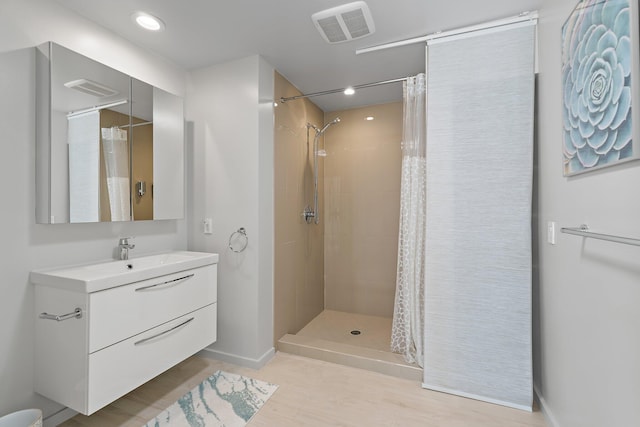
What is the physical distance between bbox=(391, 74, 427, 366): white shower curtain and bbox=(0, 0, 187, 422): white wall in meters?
2.20

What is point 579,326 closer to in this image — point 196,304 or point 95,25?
point 196,304

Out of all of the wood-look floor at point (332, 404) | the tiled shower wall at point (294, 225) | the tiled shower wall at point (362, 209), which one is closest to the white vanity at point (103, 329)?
the wood-look floor at point (332, 404)

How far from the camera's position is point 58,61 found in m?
1.67

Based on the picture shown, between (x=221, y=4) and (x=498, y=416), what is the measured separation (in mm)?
2944

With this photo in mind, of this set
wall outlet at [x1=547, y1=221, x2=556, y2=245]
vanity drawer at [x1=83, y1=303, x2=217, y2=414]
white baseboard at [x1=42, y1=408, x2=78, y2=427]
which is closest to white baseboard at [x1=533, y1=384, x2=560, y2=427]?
wall outlet at [x1=547, y1=221, x2=556, y2=245]

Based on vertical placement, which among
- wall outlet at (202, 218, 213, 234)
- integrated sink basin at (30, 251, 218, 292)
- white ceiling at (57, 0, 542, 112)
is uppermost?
white ceiling at (57, 0, 542, 112)

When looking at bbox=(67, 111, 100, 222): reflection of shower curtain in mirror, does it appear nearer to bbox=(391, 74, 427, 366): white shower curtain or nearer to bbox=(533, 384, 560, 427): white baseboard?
bbox=(391, 74, 427, 366): white shower curtain

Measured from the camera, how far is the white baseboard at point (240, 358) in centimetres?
234

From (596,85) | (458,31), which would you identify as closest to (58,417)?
(596,85)

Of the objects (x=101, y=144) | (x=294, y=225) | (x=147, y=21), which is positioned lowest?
(x=294, y=225)

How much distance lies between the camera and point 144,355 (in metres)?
1.73

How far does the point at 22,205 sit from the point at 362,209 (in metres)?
2.77

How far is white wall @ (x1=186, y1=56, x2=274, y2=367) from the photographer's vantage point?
2348 mm

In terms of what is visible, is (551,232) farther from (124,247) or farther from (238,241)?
(124,247)
